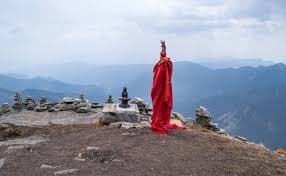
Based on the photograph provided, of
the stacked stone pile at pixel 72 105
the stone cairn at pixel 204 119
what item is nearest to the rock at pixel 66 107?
the stacked stone pile at pixel 72 105

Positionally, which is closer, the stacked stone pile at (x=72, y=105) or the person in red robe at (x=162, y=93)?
the person in red robe at (x=162, y=93)

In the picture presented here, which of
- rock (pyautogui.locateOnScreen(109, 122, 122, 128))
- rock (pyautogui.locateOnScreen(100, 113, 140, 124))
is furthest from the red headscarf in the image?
rock (pyautogui.locateOnScreen(100, 113, 140, 124))

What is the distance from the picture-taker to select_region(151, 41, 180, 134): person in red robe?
15513 millimetres

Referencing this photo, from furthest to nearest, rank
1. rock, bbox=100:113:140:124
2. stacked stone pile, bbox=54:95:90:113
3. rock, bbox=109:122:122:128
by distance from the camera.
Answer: stacked stone pile, bbox=54:95:90:113, rock, bbox=100:113:140:124, rock, bbox=109:122:122:128

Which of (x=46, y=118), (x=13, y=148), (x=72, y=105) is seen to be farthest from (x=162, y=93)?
(x=72, y=105)

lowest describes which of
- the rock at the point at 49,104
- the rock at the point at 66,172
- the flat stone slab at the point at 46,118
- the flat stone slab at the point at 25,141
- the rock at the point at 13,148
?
the flat stone slab at the point at 46,118

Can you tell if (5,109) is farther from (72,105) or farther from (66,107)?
(72,105)

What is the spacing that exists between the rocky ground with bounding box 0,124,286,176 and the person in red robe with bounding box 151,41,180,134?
2.10 feet

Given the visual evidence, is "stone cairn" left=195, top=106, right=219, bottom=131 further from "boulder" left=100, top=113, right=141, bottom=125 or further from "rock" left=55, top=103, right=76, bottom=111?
"rock" left=55, top=103, right=76, bottom=111

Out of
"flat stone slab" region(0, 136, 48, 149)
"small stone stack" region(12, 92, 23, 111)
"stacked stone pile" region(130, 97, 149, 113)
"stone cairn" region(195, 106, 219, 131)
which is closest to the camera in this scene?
"flat stone slab" region(0, 136, 48, 149)

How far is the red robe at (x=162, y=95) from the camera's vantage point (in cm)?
1551

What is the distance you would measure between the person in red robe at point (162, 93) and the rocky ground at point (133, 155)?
640 mm

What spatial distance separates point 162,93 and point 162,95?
3.3 inches

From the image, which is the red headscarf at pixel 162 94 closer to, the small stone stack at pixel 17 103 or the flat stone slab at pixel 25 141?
the flat stone slab at pixel 25 141
